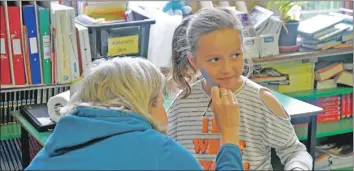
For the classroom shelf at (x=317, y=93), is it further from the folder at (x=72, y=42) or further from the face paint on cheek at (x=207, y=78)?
the face paint on cheek at (x=207, y=78)

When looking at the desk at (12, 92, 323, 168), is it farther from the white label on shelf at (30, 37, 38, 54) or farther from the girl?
the girl

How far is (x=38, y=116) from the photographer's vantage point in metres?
2.61

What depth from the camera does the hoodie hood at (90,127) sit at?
139 cm

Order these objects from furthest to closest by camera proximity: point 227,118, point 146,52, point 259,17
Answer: point 259,17 < point 146,52 < point 227,118

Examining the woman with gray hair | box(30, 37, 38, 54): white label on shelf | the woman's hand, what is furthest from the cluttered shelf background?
the woman with gray hair

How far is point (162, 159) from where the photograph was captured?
1368mm

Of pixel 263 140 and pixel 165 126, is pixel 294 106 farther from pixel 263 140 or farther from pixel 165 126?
pixel 165 126

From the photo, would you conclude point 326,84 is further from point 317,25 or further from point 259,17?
point 259,17

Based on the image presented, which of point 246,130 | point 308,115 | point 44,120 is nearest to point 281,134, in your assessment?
point 246,130

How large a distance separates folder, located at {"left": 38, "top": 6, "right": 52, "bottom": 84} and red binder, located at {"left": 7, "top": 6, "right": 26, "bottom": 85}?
0.09 metres

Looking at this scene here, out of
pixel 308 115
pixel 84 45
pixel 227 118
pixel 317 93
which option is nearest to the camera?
pixel 227 118

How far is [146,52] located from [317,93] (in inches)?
37.8

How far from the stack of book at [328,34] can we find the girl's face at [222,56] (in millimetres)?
1463

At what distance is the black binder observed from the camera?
2.49m
